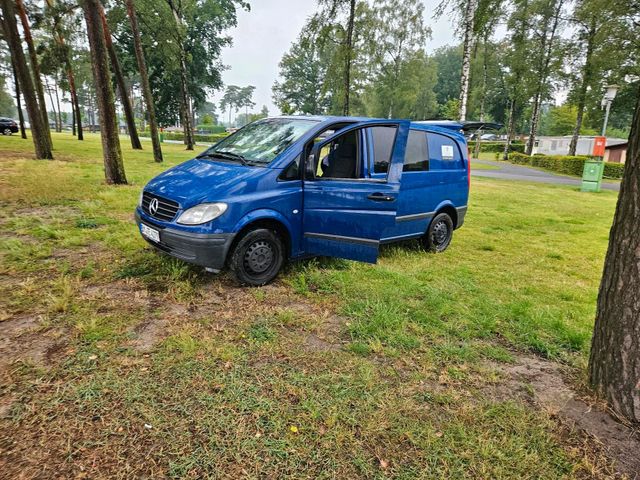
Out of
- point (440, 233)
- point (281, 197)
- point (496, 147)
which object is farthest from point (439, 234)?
point (496, 147)

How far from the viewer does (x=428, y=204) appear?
5652 mm

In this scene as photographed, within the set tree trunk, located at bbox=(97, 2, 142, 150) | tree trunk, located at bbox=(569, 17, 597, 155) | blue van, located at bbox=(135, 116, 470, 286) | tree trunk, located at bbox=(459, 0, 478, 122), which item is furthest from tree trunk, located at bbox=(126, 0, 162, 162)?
tree trunk, located at bbox=(569, 17, 597, 155)

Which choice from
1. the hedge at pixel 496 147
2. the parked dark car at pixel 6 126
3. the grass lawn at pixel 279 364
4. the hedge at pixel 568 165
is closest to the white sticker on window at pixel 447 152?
the grass lawn at pixel 279 364

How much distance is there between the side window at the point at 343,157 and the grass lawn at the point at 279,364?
120 centimetres

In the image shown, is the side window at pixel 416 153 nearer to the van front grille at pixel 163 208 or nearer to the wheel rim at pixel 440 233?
the wheel rim at pixel 440 233

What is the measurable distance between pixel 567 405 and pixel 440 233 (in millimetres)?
3762

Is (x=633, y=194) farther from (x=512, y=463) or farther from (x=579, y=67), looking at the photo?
(x=579, y=67)

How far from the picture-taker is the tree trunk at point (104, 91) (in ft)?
27.7

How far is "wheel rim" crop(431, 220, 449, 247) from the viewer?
595cm

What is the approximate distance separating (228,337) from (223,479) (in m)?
1.35

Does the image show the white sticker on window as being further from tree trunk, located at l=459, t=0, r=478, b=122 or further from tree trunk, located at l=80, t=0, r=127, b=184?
tree trunk, located at l=459, t=0, r=478, b=122

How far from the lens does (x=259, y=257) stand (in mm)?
4145

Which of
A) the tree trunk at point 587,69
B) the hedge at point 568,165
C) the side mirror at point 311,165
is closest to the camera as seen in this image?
the side mirror at point 311,165

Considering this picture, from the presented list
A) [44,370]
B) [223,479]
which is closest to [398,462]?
[223,479]
